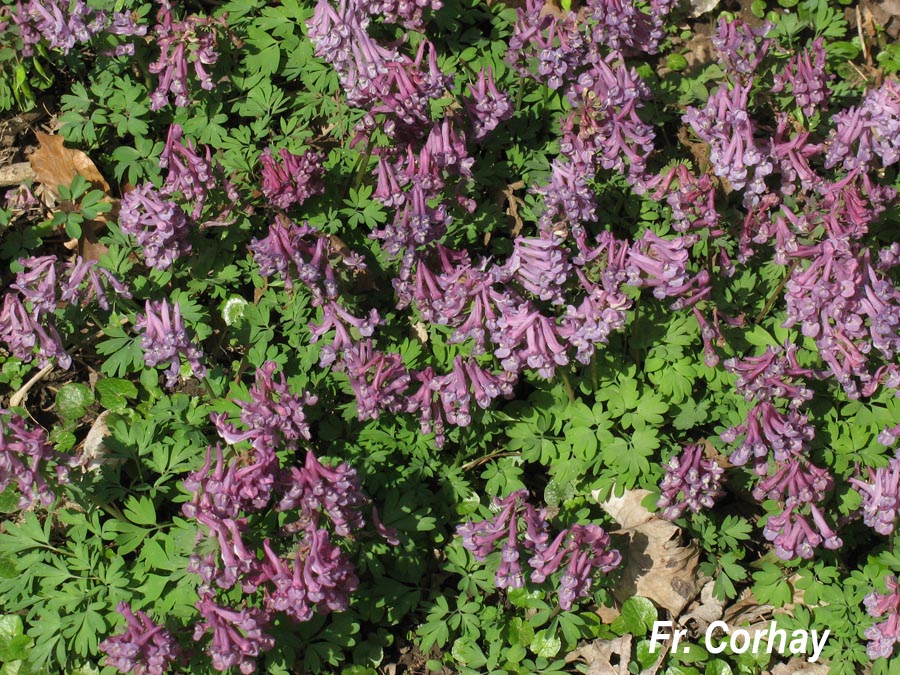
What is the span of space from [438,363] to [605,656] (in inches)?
76.7

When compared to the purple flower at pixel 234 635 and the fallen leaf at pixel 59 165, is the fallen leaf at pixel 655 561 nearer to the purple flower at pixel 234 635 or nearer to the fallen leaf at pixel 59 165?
the purple flower at pixel 234 635

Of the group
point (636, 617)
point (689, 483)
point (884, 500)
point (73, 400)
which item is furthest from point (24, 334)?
point (884, 500)

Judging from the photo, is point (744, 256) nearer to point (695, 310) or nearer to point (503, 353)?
point (695, 310)

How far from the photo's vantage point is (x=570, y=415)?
17.4 feet

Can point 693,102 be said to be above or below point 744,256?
above

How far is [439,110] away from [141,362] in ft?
8.09

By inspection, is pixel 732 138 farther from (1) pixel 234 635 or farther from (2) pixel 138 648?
(2) pixel 138 648

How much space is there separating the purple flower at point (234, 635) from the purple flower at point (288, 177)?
2.36 m

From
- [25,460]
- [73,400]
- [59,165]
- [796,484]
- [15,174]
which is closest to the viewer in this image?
[25,460]

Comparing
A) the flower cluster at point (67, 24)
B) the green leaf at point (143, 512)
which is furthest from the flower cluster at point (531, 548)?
the flower cluster at point (67, 24)

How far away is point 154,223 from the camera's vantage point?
5.05 meters

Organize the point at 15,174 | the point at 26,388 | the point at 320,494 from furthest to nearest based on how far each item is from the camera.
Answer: the point at 15,174 < the point at 26,388 < the point at 320,494

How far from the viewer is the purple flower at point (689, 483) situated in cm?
480

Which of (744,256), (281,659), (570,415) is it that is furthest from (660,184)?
(281,659)
